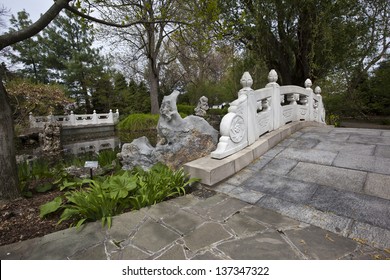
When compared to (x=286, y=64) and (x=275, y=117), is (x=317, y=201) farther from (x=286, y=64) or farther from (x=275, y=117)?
(x=286, y=64)

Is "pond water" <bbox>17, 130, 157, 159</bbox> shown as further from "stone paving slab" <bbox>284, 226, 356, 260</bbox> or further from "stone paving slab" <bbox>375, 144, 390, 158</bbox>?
"stone paving slab" <bbox>284, 226, 356, 260</bbox>

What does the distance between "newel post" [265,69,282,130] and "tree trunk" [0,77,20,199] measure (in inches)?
169

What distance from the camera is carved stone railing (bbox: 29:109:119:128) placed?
14120mm

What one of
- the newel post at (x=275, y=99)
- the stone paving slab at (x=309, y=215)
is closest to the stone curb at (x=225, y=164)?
the newel post at (x=275, y=99)

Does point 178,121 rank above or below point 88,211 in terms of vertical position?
above

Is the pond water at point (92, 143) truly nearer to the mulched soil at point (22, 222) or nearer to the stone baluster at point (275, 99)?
the stone baluster at point (275, 99)

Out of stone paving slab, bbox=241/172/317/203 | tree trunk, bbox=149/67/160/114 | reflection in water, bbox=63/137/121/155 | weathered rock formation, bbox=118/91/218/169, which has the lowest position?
reflection in water, bbox=63/137/121/155

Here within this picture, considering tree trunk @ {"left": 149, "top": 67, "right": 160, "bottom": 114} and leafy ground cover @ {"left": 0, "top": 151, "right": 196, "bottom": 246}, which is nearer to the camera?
leafy ground cover @ {"left": 0, "top": 151, "right": 196, "bottom": 246}

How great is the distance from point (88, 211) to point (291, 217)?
205 cm

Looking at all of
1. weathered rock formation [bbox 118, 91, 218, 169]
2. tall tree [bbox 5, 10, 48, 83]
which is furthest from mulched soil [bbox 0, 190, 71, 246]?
tall tree [bbox 5, 10, 48, 83]

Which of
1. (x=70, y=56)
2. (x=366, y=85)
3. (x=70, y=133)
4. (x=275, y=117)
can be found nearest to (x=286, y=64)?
(x=275, y=117)

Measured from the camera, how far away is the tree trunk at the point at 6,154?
2441 mm

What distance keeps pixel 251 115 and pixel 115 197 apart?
252cm

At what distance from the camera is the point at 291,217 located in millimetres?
2031
